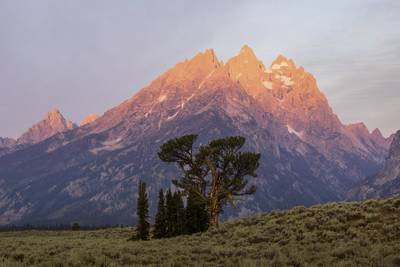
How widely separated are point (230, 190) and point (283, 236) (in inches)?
1125

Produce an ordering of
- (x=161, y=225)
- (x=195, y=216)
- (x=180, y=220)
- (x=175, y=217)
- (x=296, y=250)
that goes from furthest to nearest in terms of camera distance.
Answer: (x=161, y=225) < (x=175, y=217) < (x=195, y=216) < (x=180, y=220) < (x=296, y=250)

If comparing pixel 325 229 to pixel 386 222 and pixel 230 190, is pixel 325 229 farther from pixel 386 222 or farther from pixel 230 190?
pixel 230 190

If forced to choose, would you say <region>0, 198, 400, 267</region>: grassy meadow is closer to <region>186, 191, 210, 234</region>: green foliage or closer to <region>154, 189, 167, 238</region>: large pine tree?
<region>186, 191, 210, 234</region>: green foliage

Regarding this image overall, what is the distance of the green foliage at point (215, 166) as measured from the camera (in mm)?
57531

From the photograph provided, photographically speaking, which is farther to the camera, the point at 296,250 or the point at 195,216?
the point at 195,216

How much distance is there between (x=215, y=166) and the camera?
58625 mm

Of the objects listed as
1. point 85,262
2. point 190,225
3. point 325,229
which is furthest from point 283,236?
point 190,225

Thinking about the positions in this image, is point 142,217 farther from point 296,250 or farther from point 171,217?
point 296,250

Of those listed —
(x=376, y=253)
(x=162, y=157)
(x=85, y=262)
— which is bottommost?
(x=376, y=253)

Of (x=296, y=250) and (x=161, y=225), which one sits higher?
(x=161, y=225)

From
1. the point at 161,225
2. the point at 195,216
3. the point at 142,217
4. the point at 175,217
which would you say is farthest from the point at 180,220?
the point at 142,217

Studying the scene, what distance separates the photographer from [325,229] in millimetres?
30359

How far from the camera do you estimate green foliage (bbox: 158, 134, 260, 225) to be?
57.5m

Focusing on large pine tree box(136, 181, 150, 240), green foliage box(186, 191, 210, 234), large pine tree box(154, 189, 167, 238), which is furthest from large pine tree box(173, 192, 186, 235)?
large pine tree box(136, 181, 150, 240)
